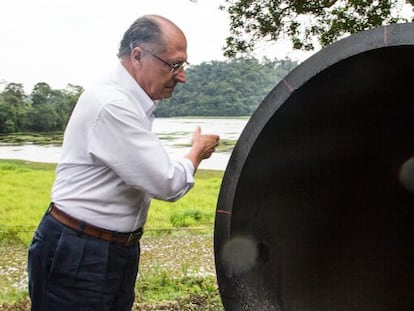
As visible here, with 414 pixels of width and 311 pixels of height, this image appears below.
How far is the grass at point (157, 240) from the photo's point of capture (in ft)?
16.0

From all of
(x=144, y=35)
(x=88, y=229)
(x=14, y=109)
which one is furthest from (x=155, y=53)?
(x=14, y=109)

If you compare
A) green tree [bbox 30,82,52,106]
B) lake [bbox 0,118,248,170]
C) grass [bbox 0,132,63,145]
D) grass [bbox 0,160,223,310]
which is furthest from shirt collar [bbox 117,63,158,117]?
green tree [bbox 30,82,52,106]

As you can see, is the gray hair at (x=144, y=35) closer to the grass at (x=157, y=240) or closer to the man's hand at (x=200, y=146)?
the man's hand at (x=200, y=146)

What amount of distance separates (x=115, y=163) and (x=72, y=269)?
41 cm

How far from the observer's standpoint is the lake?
15.9 ft

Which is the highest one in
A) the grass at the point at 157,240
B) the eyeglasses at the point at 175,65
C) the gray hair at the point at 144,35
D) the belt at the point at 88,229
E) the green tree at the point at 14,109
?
the gray hair at the point at 144,35

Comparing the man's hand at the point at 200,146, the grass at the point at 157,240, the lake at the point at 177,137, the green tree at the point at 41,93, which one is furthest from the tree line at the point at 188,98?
the man's hand at the point at 200,146

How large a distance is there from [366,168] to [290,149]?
0.53 metres

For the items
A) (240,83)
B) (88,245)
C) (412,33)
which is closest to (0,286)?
(240,83)

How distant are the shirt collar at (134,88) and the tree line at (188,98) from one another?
3136mm

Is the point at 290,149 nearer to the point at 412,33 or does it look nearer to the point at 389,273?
the point at 412,33

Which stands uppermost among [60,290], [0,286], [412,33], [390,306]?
[412,33]

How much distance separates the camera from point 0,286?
4914 mm

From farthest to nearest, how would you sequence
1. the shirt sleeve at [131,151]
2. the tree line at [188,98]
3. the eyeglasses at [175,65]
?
the tree line at [188,98] < the eyeglasses at [175,65] < the shirt sleeve at [131,151]
